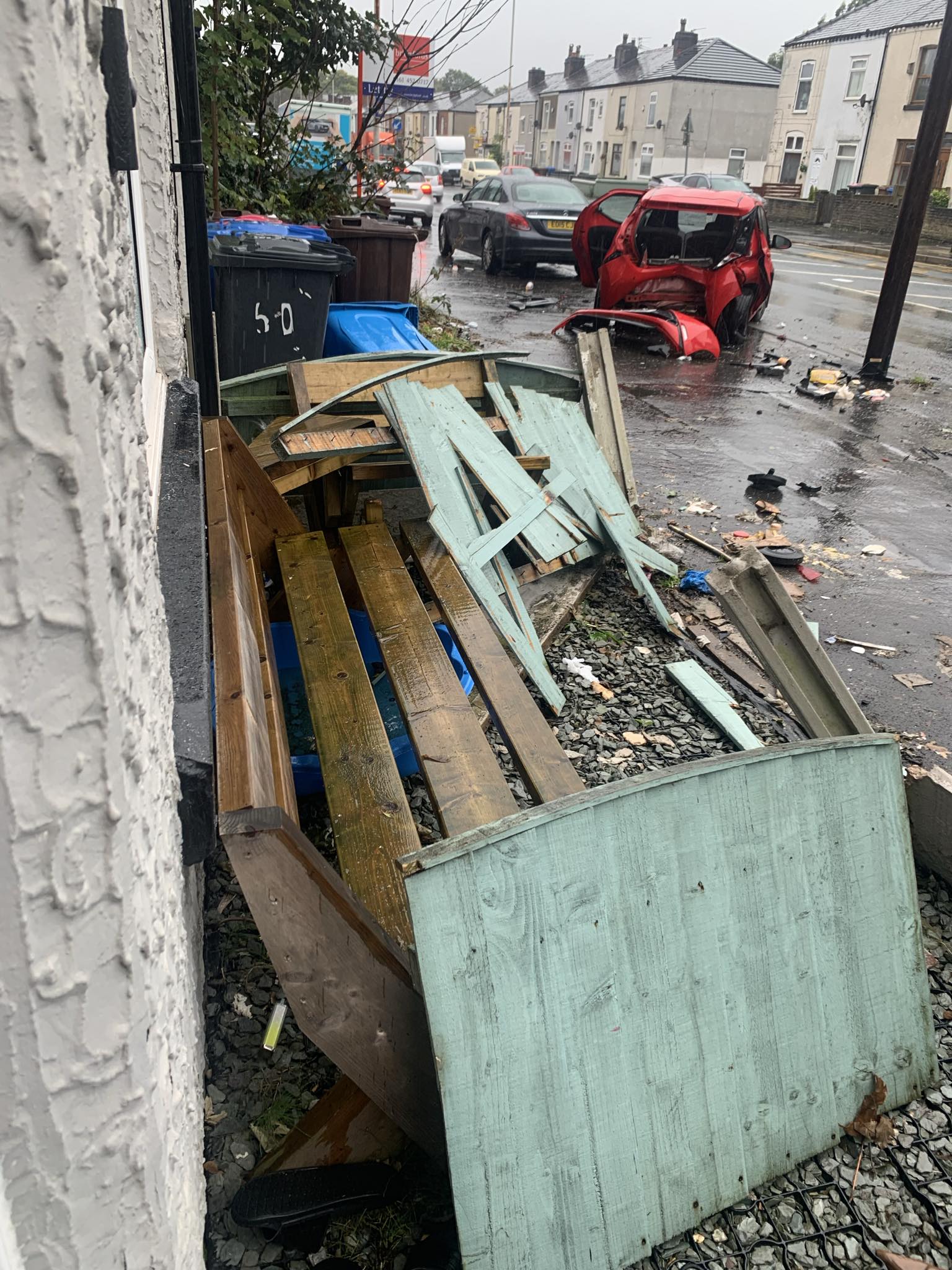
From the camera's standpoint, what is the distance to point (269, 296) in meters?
4.86

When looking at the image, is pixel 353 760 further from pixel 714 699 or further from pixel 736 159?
pixel 736 159

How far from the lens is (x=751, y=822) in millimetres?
1935

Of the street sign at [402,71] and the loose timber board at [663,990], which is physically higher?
the street sign at [402,71]

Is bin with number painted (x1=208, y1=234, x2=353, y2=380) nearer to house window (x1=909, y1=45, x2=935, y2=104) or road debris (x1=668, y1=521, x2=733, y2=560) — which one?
road debris (x1=668, y1=521, x2=733, y2=560)

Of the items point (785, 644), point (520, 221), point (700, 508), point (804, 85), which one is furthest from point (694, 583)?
point (804, 85)

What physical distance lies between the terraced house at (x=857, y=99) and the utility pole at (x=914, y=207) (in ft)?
98.0

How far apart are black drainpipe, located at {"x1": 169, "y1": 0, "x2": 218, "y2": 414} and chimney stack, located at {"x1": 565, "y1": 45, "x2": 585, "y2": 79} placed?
6915 centimetres

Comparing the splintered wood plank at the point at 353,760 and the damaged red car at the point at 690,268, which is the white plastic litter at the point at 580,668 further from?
the damaged red car at the point at 690,268

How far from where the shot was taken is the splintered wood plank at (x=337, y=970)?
1577 millimetres

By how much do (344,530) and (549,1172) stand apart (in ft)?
8.44

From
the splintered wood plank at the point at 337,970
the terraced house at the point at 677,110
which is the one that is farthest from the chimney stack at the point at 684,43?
the splintered wood plank at the point at 337,970

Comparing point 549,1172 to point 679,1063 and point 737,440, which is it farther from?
point 737,440

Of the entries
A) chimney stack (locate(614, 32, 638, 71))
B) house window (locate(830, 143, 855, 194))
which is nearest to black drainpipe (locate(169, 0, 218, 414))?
house window (locate(830, 143, 855, 194))

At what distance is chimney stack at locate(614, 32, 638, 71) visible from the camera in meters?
55.2
